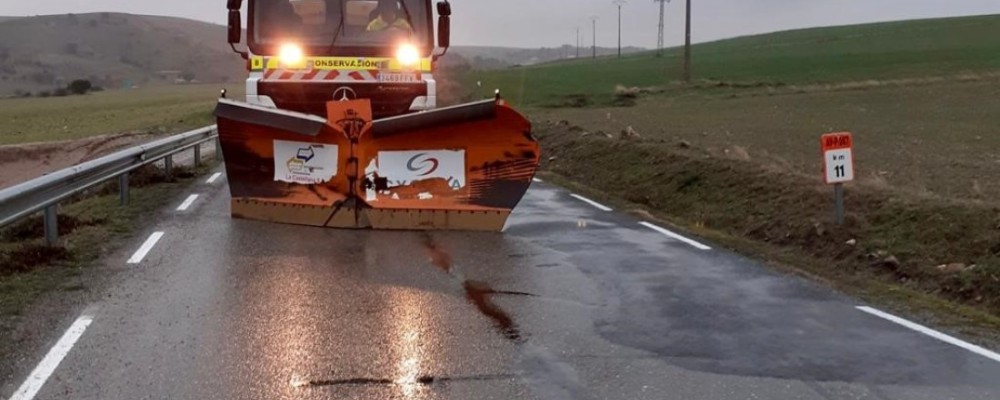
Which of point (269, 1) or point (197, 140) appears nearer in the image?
point (269, 1)

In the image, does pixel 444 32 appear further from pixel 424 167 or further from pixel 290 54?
pixel 424 167

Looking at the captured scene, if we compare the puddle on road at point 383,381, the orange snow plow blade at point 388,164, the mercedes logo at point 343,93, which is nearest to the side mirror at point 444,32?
the mercedes logo at point 343,93

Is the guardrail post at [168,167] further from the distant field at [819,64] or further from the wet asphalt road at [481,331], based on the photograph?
the distant field at [819,64]

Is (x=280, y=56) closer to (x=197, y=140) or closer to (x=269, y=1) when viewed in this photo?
(x=269, y=1)

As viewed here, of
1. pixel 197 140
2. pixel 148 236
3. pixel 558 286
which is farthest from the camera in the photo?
pixel 197 140

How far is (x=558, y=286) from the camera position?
27.3 feet

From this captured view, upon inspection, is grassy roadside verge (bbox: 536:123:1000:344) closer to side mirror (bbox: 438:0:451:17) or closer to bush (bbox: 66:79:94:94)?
side mirror (bbox: 438:0:451:17)

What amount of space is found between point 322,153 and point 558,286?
12.0ft

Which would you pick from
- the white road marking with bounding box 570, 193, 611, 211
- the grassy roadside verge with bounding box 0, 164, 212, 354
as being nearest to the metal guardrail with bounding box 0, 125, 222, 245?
the grassy roadside verge with bounding box 0, 164, 212, 354

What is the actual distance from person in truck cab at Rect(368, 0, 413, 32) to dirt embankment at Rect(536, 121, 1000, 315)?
4029 mm

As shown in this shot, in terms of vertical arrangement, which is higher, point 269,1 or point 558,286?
point 269,1

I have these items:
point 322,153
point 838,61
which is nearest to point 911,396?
point 322,153

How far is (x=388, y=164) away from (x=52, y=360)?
5313 millimetres

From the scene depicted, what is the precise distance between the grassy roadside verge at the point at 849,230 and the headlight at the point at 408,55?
3340 mm
